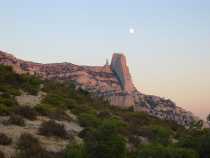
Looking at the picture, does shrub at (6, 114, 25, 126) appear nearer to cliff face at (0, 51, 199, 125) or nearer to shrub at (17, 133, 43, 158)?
shrub at (17, 133, 43, 158)

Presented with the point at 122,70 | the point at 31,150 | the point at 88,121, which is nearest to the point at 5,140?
the point at 31,150

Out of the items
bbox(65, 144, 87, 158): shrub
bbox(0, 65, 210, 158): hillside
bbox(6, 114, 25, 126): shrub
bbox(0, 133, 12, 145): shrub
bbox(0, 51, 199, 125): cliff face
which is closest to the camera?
bbox(65, 144, 87, 158): shrub

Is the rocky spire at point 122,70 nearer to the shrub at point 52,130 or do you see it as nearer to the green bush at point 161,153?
the shrub at point 52,130

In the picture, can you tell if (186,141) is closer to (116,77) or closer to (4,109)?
(4,109)

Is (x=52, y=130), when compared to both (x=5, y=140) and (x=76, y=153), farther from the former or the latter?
(x=76, y=153)

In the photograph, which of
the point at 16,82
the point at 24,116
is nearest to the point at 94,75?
the point at 16,82

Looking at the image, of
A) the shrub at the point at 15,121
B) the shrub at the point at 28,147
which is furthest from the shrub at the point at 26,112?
the shrub at the point at 28,147

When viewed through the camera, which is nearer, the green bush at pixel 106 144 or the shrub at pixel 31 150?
the green bush at pixel 106 144

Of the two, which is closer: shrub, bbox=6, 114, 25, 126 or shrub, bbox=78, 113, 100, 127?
shrub, bbox=6, 114, 25, 126

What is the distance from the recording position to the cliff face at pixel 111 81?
102 metres

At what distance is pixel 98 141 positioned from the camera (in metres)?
15.4

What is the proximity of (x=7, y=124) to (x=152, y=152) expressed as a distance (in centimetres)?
815

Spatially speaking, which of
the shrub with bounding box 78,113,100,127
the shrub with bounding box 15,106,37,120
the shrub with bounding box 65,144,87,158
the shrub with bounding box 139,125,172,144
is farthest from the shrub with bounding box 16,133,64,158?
the shrub with bounding box 139,125,172,144

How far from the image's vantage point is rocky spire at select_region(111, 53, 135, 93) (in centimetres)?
15725
